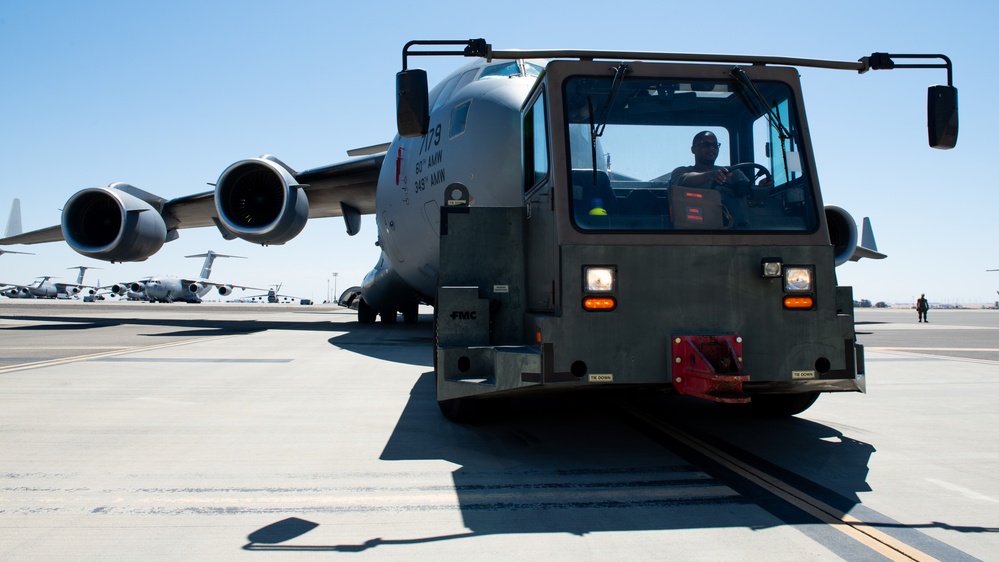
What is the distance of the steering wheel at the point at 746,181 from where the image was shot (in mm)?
4098

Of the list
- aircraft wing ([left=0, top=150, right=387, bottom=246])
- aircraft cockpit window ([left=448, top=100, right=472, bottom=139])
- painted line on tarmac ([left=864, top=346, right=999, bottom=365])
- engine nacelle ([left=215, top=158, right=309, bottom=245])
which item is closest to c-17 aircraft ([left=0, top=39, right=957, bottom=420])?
aircraft cockpit window ([left=448, top=100, right=472, bottom=139])

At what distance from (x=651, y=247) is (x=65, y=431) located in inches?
160

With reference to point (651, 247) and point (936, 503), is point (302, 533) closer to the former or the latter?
point (651, 247)

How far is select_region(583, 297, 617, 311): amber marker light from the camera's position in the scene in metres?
3.74

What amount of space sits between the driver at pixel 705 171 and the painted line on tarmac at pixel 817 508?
1609 mm

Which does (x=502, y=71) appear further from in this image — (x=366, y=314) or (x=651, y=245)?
(x=366, y=314)

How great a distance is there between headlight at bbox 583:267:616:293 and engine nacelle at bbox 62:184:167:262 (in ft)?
45.8

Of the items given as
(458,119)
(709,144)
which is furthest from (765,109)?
(458,119)

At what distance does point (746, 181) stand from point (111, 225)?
50.0 feet

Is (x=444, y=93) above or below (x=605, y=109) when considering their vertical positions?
above

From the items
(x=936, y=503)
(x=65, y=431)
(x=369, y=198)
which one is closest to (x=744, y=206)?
(x=936, y=503)

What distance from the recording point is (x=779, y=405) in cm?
517

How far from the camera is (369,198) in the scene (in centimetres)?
1625

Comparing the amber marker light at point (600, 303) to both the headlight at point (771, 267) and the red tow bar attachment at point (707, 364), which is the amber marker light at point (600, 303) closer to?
the red tow bar attachment at point (707, 364)
